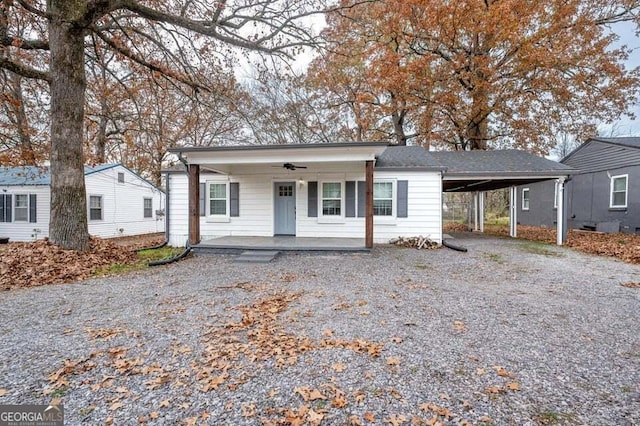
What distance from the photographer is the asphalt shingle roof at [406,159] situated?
10203 mm

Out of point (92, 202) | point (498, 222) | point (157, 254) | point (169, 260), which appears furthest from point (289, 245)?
point (498, 222)

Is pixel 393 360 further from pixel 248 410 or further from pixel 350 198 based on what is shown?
pixel 350 198

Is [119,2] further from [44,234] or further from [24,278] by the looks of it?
[44,234]

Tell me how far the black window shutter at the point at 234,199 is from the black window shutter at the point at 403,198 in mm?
5667

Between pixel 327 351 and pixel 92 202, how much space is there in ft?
50.3

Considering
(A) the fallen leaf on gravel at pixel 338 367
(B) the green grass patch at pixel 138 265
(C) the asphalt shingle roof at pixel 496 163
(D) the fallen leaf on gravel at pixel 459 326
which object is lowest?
(A) the fallen leaf on gravel at pixel 338 367

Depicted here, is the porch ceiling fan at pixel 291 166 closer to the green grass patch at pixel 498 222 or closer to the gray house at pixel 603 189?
the gray house at pixel 603 189

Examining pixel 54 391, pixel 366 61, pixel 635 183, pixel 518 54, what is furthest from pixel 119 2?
pixel 635 183

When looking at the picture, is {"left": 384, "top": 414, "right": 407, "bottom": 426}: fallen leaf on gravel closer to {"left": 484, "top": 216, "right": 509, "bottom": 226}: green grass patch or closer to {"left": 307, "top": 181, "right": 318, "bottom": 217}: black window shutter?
{"left": 307, "top": 181, "right": 318, "bottom": 217}: black window shutter

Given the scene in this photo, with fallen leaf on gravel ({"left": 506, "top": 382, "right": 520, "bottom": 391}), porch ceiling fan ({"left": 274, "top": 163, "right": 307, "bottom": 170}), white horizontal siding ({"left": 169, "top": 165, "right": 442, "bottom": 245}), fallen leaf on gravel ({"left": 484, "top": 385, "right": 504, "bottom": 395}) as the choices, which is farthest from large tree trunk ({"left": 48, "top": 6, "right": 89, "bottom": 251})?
fallen leaf on gravel ({"left": 506, "top": 382, "right": 520, "bottom": 391})

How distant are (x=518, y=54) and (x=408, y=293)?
15408mm

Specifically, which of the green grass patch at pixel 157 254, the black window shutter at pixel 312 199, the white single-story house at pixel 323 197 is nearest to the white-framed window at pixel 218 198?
the white single-story house at pixel 323 197

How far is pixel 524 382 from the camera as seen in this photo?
8.15ft

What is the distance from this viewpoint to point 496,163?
11383 millimetres
